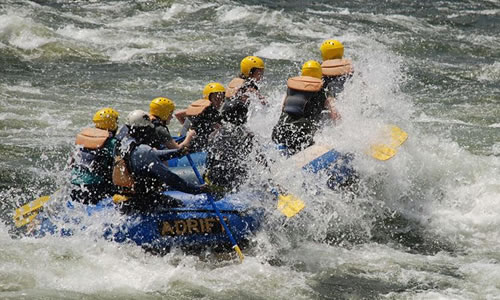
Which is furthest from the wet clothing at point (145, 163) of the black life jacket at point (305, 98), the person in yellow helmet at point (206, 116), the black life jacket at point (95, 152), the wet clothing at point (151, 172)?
the black life jacket at point (305, 98)

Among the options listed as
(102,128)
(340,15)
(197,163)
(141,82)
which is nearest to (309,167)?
(197,163)

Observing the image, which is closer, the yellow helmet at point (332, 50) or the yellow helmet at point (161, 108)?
the yellow helmet at point (161, 108)

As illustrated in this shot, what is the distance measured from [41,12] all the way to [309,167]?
1329 centimetres

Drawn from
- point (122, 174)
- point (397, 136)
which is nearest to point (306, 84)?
point (397, 136)

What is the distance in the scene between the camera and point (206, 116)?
7664 millimetres

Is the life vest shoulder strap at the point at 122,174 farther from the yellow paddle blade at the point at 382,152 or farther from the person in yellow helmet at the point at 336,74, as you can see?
the person in yellow helmet at the point at 336,74

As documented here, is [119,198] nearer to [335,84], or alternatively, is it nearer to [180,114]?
[180,114]

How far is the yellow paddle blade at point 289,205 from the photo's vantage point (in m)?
7.21

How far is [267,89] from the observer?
44.8 feet

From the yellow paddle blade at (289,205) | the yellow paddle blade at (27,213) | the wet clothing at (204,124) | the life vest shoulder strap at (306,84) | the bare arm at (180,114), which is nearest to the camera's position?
the yellow paddle blade at (289,205)

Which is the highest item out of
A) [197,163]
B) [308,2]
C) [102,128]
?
[102,128]

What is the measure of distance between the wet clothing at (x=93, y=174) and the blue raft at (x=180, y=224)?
116 mm

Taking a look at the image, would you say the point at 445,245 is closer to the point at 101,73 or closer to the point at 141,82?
the point at 141,82

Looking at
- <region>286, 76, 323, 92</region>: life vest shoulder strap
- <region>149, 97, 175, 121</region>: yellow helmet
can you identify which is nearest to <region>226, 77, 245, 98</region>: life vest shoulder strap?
<region>286, 76, 323, 92</region>: life vest shoulder strap
